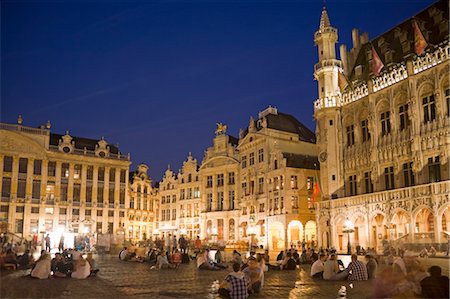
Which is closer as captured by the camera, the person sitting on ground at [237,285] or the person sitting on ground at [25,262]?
the person sitting on ground at [237,285]

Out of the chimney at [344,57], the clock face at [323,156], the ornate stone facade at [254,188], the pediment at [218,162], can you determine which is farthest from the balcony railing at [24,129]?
the chimney at [344,57]

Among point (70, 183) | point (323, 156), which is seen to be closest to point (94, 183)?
point (70, 183)

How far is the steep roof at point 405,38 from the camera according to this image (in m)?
38.9

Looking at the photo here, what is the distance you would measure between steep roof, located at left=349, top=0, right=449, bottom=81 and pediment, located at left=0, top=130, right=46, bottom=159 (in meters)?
46.8

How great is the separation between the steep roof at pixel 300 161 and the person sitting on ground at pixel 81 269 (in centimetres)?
3909

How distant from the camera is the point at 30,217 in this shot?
68.7 metres

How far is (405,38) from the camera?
42938 millimetres

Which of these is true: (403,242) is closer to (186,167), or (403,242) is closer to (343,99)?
(343,99)

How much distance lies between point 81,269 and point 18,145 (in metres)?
57.0

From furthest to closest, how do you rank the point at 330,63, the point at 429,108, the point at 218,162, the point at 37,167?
the point at 37,167 → the point at 218,162 → the point at 330,63 → the point at 429,108

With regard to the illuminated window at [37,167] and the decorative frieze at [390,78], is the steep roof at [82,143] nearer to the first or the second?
the illuminated window at [37,167]

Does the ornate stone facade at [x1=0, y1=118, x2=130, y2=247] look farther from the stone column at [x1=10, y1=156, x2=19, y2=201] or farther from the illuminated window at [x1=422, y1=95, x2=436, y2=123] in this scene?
the illuminated window at [x1=422, y1=95, x2=436, y2=123]

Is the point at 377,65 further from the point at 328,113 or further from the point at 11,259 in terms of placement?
the point at 11,259

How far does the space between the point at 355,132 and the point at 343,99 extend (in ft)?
12.3
